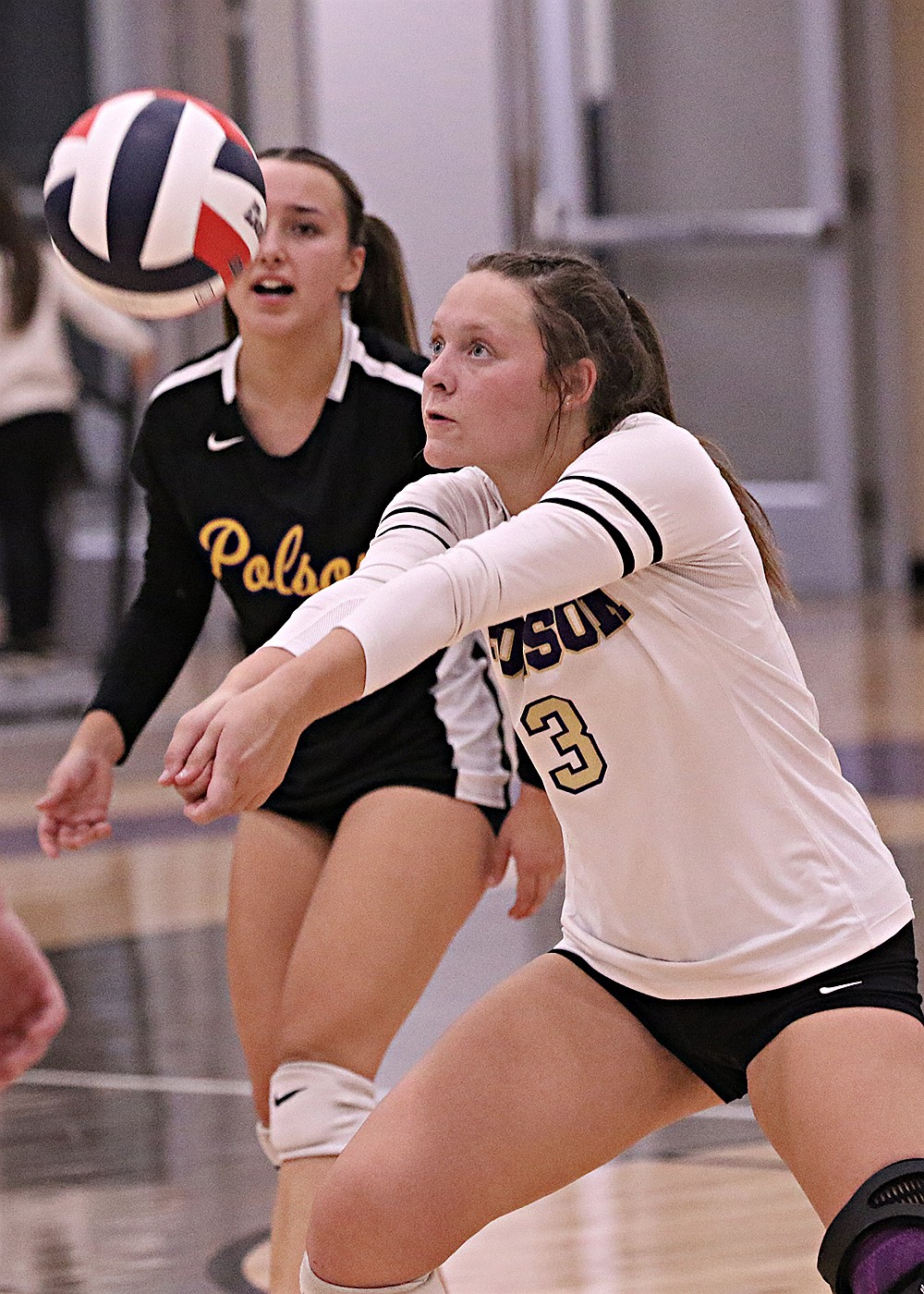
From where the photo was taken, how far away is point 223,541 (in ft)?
8.76

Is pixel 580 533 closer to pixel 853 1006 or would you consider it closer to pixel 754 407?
pixel 853 1006

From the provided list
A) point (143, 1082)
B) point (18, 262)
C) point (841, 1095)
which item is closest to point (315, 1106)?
point (841, 1095)

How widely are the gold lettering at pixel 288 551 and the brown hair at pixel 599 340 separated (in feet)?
1.88

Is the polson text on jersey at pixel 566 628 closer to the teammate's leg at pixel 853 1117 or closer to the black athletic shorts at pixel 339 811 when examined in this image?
the teammate's leg at pixel 853 1117

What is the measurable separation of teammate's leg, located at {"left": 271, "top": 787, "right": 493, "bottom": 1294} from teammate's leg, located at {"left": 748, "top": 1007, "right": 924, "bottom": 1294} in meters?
0.60

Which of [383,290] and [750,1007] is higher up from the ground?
[383,290]

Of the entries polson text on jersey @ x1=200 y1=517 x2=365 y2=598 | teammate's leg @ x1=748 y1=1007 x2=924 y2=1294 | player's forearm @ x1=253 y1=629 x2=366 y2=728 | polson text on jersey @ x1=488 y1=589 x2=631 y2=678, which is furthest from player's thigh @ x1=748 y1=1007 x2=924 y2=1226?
polson text on jersey @ x1=200 y1=517 x2=365 y2=598

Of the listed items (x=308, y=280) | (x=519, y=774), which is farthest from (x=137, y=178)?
(x=519, y=774)

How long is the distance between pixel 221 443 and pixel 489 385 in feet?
2.48

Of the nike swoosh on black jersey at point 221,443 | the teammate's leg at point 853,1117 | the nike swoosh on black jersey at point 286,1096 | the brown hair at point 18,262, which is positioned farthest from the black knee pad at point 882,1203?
the brown hair at point 18,262

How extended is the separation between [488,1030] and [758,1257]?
3.03ft

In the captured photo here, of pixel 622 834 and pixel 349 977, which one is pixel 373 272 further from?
pixel 622 834

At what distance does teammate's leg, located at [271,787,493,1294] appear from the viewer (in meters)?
2.41

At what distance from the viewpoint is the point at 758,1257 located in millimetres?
2754
